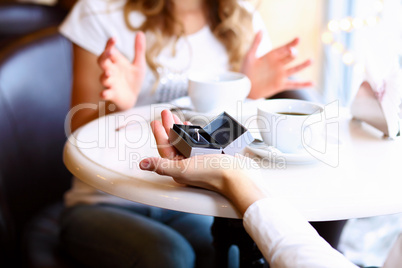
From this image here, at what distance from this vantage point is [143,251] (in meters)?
0.87

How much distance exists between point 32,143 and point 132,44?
0.45 metres

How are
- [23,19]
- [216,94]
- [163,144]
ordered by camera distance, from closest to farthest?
[163,144] < [216,94] < [23,19]

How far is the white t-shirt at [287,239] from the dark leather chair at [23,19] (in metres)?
1.98

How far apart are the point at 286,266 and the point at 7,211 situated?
97 cm

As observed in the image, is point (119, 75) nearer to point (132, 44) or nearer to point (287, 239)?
point (132, 44)

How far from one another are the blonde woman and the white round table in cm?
20

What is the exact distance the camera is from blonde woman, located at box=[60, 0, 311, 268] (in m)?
0.91

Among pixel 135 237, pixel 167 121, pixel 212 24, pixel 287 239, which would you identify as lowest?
pixel 135 237

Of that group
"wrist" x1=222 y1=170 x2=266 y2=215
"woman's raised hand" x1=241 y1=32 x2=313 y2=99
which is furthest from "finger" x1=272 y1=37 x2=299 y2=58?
"wrist" x1=222 y1=170 x2=266 y2=215

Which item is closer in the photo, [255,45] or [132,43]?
[255,45]

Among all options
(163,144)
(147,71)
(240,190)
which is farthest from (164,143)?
(147,71)

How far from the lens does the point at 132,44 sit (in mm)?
1282

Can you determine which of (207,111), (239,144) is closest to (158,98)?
(207,111)

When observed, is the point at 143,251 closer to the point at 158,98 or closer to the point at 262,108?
the point at 262,108
